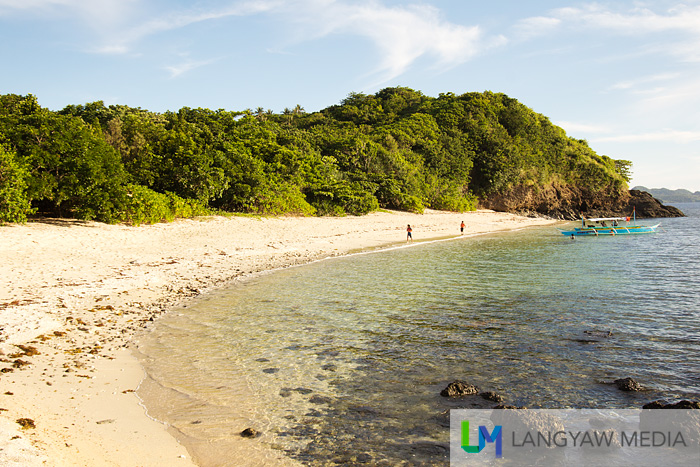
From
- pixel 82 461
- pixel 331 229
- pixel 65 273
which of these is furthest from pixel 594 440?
pixel 331 229

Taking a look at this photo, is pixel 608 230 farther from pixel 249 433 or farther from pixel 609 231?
pixel 249 433

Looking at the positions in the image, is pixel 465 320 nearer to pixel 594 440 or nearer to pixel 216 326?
pixel 594 440

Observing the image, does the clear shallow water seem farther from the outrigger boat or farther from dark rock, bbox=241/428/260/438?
the outrigger boat

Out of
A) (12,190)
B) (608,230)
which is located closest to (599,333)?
(12,190)

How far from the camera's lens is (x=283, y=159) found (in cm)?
4075

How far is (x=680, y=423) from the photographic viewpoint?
218 inches

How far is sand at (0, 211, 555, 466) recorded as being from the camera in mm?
4855

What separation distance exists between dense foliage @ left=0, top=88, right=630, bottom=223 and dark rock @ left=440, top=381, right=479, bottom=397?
20159mm

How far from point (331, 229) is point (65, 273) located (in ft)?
69.0

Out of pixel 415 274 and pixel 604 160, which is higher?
pixel 604 160

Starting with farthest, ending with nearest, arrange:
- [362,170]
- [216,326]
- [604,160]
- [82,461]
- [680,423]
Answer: [604,160] → [362,170] → [216,326] → [680,423] → [82,461]

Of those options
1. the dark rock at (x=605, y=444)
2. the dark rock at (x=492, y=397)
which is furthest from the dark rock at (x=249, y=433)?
the dark rock at (x=605, y=444)

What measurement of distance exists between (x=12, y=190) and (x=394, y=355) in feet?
62.2

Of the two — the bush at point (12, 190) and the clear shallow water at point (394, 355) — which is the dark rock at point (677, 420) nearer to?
the clear shallow water at point (394, 355)
